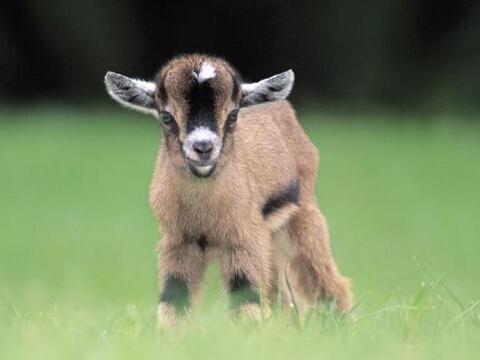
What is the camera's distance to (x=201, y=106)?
28.2 feet

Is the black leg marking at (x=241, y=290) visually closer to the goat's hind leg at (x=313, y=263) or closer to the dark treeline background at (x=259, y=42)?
the goat's hind leg at (x=313, y=263)

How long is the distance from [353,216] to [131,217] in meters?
2.67

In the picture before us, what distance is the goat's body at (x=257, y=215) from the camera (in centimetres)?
889

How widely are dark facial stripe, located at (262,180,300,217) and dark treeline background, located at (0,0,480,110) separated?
712 inches

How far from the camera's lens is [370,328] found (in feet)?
25.5

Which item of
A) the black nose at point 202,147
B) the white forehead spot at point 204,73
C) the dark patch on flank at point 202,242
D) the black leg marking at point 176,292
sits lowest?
the black leg marking at point 176,292

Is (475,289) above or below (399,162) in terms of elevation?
above

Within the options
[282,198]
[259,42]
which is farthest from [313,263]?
[259,42]

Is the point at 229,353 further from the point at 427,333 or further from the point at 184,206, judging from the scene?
the point at 184,206

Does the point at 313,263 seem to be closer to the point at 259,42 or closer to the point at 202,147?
the point at 202,147

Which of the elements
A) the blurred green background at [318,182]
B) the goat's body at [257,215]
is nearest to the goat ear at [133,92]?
the goat's body at [257,215]

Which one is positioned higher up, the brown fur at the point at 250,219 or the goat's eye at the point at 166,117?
the goat's eye at the point at 166,117

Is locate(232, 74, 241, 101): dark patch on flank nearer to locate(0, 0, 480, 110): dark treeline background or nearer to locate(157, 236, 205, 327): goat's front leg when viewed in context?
locate(157, 236, 205, 327): goat's front leg

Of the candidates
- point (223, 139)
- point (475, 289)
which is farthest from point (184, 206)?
point (475, 289)
